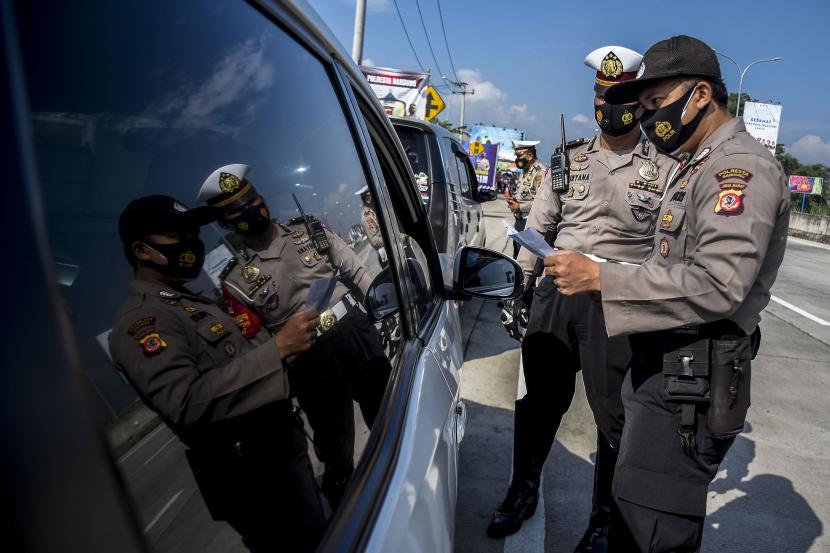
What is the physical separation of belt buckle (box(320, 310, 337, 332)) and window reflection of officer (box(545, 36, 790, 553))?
3.46 feet

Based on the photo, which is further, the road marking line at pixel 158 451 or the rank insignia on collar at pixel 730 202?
the rank insignia on collar at pixel 730 202

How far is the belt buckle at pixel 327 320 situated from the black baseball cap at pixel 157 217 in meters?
0.29

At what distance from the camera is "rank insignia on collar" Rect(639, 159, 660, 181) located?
268 centimetres

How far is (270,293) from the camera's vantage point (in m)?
0.86

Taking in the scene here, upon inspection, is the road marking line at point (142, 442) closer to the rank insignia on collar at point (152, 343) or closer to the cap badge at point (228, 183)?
the rank insignia on collar at point (152, 343)

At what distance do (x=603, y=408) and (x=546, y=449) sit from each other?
431 mm

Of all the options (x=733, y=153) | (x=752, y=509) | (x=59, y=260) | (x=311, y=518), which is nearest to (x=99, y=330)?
(x=59, y=260)

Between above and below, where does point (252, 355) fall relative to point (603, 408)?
above

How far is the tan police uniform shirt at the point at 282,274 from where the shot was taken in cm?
81

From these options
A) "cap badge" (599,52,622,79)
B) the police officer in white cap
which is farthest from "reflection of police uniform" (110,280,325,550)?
the police officer in white cap

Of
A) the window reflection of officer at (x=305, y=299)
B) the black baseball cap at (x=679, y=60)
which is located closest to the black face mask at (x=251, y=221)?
the window reflection of officer at (x=305, y=299)

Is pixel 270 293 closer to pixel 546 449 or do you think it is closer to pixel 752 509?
pixel 546 449

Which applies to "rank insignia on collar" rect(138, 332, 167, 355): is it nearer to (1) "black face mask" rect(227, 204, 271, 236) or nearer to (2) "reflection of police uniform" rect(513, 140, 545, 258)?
(1) "black face mask" rect(227, 204, 271, 236)

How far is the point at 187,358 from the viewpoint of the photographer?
695 millimetres
